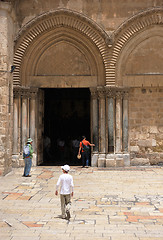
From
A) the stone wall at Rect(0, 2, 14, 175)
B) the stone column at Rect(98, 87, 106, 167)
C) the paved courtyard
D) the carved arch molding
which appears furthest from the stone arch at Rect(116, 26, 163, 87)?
the stone wall at Rect(0, 2, 14, 175)

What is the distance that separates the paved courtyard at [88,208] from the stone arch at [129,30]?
455 cm

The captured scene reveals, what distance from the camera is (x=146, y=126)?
48.0ft

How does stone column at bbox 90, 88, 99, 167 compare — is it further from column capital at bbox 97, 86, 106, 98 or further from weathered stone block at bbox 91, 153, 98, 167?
column capital at bbox 97, 86, 106, 98

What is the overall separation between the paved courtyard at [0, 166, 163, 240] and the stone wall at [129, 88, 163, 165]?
2.15 m

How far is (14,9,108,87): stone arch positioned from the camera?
14.3 metres

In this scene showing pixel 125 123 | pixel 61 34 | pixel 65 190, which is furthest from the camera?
pixel 61 34

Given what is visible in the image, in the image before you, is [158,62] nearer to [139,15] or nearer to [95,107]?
[139,15]

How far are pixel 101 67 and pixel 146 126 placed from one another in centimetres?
312

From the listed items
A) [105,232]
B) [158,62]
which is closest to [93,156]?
[158,62]

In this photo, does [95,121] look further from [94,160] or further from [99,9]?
[99,9]

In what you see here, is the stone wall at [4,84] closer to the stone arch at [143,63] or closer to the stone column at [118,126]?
the stone column at [118,126]

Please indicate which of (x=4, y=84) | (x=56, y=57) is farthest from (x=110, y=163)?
(x=4, y=84)

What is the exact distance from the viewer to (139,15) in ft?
46.4

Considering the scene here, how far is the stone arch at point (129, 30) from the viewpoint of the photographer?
14172mm
